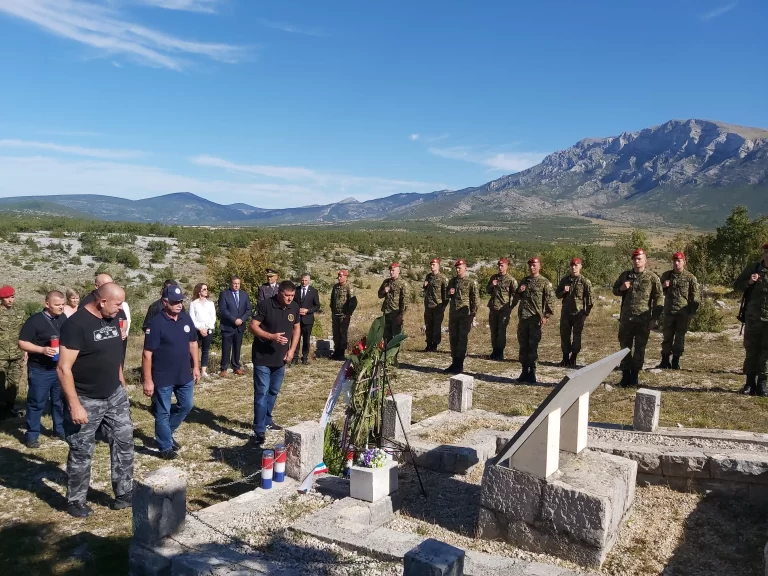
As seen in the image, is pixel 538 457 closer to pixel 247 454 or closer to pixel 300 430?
pixel 300 430

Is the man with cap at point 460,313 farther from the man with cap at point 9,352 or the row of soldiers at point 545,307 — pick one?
the man with cap at point 9,352

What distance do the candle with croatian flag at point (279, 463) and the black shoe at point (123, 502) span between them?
52.8 inches

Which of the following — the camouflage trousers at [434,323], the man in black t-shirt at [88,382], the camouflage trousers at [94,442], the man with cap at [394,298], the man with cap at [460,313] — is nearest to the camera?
the man in black t-shirt at [88,382]

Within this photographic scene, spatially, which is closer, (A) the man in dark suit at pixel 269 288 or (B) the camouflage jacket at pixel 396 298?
(A) the man in dark suit at pixel 269 288

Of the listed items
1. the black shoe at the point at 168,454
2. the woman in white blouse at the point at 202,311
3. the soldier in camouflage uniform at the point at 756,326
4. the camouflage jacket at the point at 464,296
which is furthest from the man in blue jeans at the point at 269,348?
the soldier in camouflage uniform at the point at 756,326

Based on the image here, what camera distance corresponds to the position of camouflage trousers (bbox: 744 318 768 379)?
356 inches

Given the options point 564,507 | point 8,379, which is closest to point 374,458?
point 564,507

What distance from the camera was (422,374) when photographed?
11594 mm

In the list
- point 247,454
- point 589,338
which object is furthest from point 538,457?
point 589,338

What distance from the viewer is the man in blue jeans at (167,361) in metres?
6.60

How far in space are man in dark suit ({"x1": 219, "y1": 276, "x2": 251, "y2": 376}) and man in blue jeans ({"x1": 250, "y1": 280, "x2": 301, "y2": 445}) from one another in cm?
359

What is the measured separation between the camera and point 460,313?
1211 cm

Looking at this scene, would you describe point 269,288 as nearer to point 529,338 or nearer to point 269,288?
point 269,288

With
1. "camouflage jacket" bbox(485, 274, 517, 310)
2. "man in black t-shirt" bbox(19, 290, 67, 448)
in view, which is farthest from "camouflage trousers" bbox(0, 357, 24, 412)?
"camouflage jacket" bbox(485, 274, 517, 310)
